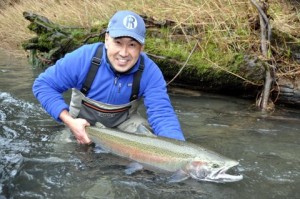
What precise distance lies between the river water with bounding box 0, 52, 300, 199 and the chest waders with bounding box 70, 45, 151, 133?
0.37 metres

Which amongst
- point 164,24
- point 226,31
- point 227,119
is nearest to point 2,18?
point 164,24

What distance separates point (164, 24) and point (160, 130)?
4.40m

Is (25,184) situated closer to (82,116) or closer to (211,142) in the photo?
(82,116)

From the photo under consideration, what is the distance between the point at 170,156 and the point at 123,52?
121 cm

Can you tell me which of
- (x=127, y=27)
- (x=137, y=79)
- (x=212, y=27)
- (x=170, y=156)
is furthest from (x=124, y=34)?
(x=212, y=27)

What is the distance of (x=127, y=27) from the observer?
426 centimetres

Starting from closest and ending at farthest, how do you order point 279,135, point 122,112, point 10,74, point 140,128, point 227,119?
point 140,128 → point 122,112 → point 279,135 → point 227,119 → point 10,74

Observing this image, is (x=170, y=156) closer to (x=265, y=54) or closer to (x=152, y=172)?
(x=152, y=172)

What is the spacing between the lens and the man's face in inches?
172

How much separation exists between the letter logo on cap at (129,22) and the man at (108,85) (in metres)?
0.01

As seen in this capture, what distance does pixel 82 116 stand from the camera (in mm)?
5031

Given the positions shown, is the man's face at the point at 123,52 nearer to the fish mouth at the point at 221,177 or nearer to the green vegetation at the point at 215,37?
the fish mouth at the point at 221,177

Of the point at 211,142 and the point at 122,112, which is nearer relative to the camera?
the point at 122,112

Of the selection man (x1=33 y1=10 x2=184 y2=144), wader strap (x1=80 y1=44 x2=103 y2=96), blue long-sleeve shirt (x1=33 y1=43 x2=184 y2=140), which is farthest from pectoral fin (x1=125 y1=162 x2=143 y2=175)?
wader strap (x1=80 y1=44 x2=103 y2=96)
